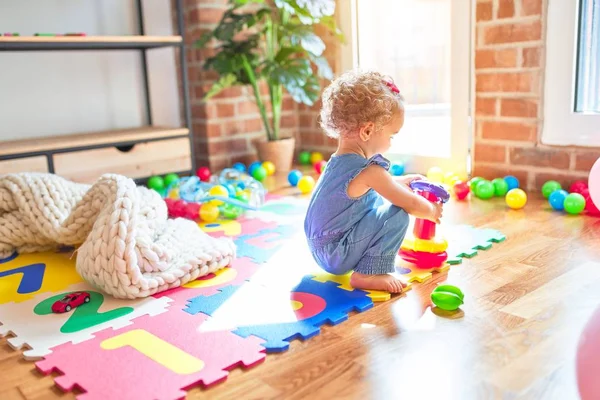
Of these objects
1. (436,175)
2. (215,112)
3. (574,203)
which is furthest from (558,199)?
(215,112)

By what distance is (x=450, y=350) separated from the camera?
1.08 meters

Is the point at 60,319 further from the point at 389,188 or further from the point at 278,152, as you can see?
the point at 278,152

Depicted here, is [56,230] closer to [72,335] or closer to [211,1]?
[72,335]

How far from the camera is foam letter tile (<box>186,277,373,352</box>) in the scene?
1.18 meters

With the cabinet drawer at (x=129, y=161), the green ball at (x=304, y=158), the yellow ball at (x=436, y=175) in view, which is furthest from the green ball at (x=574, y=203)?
the cabinet drawer at (x=129, y=161)

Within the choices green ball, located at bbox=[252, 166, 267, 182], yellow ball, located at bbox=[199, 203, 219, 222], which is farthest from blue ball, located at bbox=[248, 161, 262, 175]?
yellow ball, located at bbox=[199, 203, 219, 222]

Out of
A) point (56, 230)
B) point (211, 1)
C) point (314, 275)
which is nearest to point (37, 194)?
point (56, 230)

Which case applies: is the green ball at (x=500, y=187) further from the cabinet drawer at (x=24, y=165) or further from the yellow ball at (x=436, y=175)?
the cabinet drawer at (x=24, y=165)

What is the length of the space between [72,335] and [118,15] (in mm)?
1955

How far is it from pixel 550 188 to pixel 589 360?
3.98ft

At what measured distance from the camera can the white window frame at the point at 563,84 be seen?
2.05 metres

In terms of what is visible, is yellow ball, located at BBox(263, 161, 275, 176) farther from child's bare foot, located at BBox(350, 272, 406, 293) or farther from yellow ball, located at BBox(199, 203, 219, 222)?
child's bare foot, located at BBox(350, 272, 406, 293)

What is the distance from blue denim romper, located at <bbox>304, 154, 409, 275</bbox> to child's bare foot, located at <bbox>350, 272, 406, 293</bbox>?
0.05ft

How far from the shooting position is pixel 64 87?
2.67m
